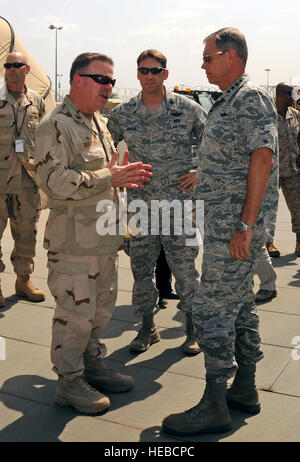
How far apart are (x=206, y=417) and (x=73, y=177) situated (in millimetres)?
1415

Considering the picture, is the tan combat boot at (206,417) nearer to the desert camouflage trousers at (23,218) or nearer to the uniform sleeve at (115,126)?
the uniform sleeve at (115,126)

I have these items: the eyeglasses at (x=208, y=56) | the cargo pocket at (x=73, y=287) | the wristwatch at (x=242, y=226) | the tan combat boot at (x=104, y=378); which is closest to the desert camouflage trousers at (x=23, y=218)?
the tan combat boot at (x=104, y=378)

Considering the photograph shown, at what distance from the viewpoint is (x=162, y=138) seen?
4.20 m

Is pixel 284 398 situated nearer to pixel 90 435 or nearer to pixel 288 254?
pixel 90 435

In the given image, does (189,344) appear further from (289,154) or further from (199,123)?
(289,154)

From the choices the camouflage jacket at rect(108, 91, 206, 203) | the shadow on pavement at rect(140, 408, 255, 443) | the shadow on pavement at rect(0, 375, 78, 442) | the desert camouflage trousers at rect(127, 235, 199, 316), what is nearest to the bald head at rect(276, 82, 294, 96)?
the camouflage jacket at rect(108, 91, 206, 203)

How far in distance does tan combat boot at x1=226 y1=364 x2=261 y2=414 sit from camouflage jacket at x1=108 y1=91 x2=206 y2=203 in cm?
139

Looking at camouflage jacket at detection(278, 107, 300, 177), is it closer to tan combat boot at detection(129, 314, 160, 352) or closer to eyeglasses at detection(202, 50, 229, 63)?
tan combat boot at detection(129, 314, 160, 352)

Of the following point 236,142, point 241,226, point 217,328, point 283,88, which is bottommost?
point 217,328

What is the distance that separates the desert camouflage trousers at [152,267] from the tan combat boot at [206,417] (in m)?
1.18

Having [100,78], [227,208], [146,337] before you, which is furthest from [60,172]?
[146,337]

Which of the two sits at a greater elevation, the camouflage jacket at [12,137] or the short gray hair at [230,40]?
the short gray hair at [230,40]

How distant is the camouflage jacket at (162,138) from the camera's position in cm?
421

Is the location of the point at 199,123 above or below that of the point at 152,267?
above
